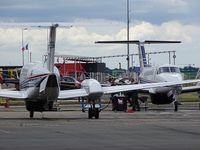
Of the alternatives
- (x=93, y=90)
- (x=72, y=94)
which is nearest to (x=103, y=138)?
(x=93, y=90)

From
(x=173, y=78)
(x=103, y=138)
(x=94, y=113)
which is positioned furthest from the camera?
Answer: (x=173, y=78)

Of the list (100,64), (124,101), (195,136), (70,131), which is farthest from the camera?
(100,64)

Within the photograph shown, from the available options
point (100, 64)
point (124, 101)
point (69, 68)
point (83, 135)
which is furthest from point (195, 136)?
point (69, 68)

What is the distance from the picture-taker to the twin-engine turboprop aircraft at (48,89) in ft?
107

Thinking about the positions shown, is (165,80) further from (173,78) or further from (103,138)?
(103,138)

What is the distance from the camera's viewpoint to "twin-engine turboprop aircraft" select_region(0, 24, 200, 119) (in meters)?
32.5

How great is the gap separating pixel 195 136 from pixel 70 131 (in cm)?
455

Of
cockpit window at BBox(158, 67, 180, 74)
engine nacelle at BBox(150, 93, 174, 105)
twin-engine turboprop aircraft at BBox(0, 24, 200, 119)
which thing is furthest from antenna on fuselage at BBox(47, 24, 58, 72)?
cockpit window at BBox(158, 67, 180, 74)

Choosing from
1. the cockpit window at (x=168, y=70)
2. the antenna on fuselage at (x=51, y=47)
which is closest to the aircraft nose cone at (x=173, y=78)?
the cockpit window at (x=168, y=70)

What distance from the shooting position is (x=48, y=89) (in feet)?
106

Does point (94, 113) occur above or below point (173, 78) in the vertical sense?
below

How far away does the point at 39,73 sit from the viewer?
33.4 meters

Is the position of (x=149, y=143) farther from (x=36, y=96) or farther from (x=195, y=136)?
(x=36, y=96)

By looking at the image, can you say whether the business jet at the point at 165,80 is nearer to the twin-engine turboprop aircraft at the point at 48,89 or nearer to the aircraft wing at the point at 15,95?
the twin-engine turboprop aircraft at the point at 48,89
